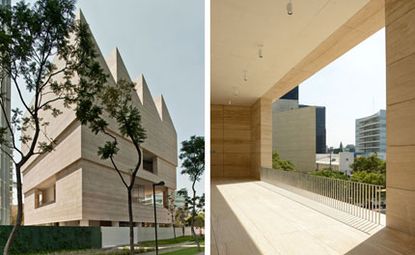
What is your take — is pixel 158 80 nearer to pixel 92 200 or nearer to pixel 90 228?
pixel 92 200

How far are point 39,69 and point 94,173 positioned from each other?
1172 mm

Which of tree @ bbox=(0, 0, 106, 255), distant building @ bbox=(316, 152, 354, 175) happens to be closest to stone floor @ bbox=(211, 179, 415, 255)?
tree @ bbox=(0, 0, 106, 255)

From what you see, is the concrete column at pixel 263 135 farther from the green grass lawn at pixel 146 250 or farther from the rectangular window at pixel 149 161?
the rectangular window at pixel 149 161

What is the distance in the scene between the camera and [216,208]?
18.8ft

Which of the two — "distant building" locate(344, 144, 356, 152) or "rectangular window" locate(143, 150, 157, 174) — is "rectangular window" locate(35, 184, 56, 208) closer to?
"rectangular window" locate(143, 150, 157, 174)

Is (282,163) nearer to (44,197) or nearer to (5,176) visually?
(44,197)

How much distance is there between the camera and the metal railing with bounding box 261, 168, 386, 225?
14.7 feet

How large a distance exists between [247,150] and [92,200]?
10.00 meters

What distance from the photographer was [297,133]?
61.6 ft

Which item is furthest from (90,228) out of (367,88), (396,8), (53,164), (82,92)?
(367,88)

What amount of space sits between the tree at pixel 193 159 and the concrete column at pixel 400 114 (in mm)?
2390

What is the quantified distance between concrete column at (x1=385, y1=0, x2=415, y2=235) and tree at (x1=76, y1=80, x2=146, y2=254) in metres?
3.05

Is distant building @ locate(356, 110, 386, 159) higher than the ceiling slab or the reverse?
the reverse

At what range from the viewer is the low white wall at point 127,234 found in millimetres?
3195
